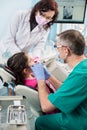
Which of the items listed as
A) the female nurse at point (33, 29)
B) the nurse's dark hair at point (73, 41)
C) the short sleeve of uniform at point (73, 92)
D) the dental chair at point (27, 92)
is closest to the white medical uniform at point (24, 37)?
the female nurse at point (33, 29)

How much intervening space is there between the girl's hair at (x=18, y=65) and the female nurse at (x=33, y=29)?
0.35 metres

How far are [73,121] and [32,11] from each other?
119 cm

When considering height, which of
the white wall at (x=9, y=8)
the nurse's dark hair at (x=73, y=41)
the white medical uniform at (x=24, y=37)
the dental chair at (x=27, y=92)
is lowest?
the dental chair at (x=27, y=92)

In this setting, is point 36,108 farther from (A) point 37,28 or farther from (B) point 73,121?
(A) point 37,28

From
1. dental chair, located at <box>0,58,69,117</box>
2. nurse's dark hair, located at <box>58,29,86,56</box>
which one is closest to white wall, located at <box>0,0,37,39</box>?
dental chair, located at <box>0,58,69,117</box>

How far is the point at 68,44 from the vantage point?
69.7 inches

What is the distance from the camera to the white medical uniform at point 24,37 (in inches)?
93.3

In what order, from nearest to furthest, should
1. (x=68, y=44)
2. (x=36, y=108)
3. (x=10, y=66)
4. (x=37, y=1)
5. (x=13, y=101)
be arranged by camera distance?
(x=13, y=101) < (x=68, y=44) < (x=36, y=108) < (x=10, y=66) < (x=37, y=1)

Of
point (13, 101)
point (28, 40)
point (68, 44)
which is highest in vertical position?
point (68, 44)

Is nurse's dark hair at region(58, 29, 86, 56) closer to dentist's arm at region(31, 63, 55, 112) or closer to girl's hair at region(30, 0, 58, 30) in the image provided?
dentist's arm at region(31, 63, 55, 112)

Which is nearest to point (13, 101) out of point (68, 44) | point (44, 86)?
point (44, 86)

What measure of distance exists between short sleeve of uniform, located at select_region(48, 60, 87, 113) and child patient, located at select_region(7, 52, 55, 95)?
410mm

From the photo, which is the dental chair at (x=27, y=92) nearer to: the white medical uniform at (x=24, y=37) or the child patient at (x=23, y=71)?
the child patient at (x=23, y=71)

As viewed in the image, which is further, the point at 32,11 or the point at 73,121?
the point at 32,11
